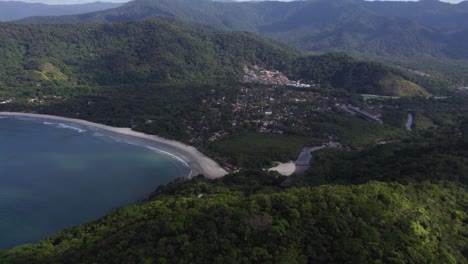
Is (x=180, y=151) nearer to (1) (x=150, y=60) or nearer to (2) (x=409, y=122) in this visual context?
(2) (x=409, y=122)

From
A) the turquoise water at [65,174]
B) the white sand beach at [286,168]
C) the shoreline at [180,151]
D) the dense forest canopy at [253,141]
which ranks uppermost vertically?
the dense forest canopy at [253,141]

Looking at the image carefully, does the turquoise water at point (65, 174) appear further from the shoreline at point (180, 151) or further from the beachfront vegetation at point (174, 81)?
the beachfront vegetation at point (174, 81)

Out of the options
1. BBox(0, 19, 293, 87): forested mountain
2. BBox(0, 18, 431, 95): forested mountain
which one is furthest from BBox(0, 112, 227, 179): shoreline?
BBox(0, 19, 293, 87): forested mountain

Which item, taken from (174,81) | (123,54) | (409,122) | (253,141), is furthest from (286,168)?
(123,54)

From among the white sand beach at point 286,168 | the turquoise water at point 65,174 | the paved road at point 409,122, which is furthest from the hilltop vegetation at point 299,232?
the paved road at point 409,122

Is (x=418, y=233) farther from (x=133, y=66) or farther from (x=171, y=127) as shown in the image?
(x=133, y=66)

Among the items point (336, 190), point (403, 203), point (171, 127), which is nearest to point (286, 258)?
point (336, 190)
